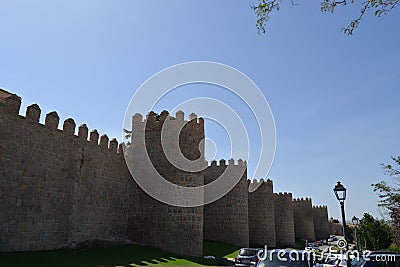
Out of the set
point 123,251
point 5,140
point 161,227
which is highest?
point 5,140

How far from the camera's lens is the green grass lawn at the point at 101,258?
11.7m

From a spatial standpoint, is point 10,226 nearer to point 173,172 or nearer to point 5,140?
point 5,140

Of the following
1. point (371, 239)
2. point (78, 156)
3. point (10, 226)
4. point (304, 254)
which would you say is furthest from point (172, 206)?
point (371, 239)

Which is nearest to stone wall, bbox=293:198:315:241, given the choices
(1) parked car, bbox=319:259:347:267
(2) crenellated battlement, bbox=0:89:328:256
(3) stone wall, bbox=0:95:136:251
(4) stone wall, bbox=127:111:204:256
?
(2) crenellated battlement, bbox=0:89:328:256

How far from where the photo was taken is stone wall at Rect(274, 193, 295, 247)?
1347 inches

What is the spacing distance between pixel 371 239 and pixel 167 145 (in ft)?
64.2

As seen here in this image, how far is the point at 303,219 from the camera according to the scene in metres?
43.5

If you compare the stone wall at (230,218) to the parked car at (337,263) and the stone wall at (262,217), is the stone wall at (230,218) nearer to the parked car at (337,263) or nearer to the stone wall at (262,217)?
the stone wall at (262,217)

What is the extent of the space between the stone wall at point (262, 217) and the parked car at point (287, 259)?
856 inches

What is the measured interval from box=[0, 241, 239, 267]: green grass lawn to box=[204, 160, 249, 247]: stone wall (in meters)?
9.33

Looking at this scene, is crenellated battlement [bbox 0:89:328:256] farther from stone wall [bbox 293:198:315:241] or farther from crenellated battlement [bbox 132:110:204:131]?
stone wall [bbox 293:198:315:241]

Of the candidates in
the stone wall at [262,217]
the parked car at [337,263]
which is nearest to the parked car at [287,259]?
the parked car at [337,263]

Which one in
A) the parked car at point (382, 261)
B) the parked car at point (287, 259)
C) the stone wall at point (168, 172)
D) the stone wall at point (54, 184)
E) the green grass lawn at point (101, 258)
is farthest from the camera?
the stone wall at point (168, 172)

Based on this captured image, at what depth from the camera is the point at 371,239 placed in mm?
28203
